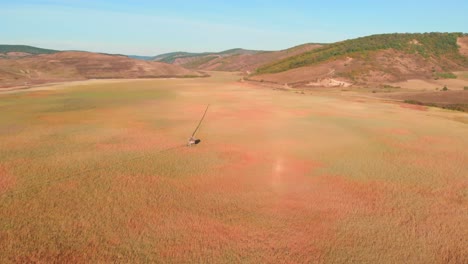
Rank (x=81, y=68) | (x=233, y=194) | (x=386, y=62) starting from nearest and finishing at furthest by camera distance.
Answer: (x=233, y=194)
(x=386, y=62)
(x=81, y=68)

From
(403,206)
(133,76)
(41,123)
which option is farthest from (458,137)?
(133,76)

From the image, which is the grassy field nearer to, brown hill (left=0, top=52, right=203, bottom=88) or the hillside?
the hillside

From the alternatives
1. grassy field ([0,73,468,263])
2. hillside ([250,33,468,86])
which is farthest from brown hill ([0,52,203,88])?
grassy field ([0,73,468,263])

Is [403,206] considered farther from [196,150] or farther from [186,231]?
[196,150]

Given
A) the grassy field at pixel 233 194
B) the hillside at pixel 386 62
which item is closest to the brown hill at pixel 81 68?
the hillside at pixel 386 62

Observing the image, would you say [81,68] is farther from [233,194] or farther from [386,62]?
[233,194]

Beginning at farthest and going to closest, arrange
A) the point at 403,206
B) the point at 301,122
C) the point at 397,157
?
the point at 301,122, the point at 397,157, the point at 403,206

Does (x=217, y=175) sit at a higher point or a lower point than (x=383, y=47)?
lower

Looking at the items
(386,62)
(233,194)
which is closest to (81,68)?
(386,62)
